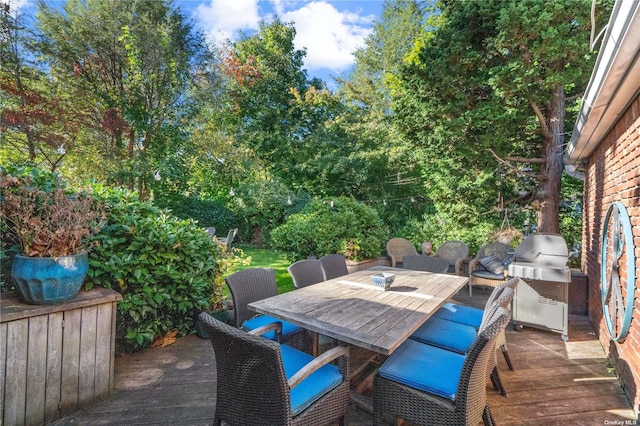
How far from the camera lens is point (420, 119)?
614cm

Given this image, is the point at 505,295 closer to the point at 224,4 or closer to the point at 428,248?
the point at 428,248

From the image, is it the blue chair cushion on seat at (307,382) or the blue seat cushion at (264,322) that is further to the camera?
the blue seat cushion at (264,322)

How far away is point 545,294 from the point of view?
3.40 meters

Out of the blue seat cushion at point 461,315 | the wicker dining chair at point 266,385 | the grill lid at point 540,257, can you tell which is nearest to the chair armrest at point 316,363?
the wicker dining chair at point 266,385

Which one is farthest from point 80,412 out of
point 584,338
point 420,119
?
point 420,119

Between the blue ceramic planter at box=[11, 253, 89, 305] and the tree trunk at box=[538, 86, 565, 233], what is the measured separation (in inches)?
274

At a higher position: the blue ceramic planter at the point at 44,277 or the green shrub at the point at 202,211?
the green shrub at the point at 202,211

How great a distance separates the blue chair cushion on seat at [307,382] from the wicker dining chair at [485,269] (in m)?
3.59

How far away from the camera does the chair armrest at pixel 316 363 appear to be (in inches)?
56.0

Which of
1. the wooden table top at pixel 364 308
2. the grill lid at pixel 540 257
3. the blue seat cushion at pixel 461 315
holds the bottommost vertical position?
the blue seat cushion at pixel 461 315

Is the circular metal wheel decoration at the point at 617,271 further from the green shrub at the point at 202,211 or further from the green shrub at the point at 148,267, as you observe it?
the green shrub at the point at 202,211

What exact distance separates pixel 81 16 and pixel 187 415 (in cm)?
988

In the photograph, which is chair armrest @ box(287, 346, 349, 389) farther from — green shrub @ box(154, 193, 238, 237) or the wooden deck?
green shrub @ box(154, 193, 238, 237)

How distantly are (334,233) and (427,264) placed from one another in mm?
2011
